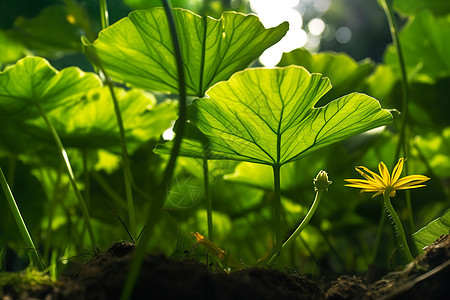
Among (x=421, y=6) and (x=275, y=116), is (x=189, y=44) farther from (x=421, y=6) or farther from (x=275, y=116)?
(x=421, y=6)

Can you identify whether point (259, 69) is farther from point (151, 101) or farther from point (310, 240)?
point (310, 240)

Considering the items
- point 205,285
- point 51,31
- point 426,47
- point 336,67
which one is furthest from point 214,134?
point 426,47

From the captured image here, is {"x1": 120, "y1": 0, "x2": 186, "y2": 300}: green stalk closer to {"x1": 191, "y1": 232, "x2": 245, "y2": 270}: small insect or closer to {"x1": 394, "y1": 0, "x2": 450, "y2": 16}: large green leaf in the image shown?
{"x1": 191, "y1": 232, "x2": 245, "y2": 270}: small insect

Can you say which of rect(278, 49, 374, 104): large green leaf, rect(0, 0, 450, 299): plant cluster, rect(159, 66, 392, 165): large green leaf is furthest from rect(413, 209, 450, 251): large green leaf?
rect(278, 49, 374, 104): large green leaf

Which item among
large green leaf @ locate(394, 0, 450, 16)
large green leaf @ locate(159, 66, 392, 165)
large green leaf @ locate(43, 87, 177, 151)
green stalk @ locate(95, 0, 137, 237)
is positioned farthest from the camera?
large green leaf @ locate(394, 0, 450, 16)

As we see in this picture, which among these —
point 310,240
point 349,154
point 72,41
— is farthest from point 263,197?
point 72,41

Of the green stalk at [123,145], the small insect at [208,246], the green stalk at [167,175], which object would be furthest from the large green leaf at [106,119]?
the green stalk at [167,175]
